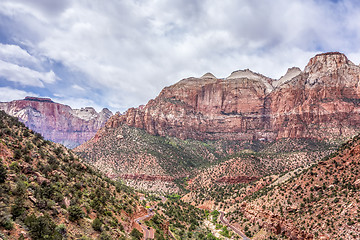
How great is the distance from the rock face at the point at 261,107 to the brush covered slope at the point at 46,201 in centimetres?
10666

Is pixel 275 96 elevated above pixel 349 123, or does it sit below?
above

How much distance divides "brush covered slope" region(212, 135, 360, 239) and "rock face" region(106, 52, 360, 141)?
74260 mm

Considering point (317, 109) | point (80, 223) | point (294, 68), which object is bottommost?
point (80, 223)

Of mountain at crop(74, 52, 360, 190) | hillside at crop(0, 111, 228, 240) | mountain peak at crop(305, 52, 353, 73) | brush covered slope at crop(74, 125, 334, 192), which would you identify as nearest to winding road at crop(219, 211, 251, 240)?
hillside at crop(0, 111, 228, 240)

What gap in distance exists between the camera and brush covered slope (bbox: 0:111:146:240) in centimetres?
1402

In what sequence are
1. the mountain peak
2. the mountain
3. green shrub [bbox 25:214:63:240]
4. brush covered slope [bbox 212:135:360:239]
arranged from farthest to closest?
the mountain peak → the mountain → brush covered slope [bbox 212:135:360:239] → green shrub [bbox 25:214:63:240]

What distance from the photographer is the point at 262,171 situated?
272 ft

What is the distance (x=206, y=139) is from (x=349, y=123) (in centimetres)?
9339

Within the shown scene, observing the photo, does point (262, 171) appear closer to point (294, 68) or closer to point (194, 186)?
point (194, 186)

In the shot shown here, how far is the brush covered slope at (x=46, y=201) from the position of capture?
14.0m

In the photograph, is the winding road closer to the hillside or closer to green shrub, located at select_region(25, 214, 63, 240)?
the hillside

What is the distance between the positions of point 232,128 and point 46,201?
162758mm

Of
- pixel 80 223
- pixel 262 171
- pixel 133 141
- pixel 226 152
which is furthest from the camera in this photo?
pixel 226 152

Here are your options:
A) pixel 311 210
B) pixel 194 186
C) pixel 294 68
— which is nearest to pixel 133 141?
pixel 194 186
